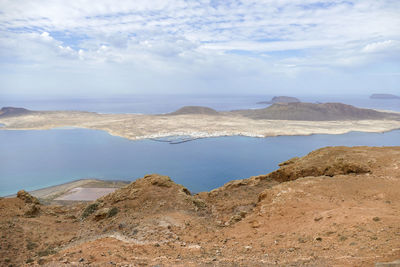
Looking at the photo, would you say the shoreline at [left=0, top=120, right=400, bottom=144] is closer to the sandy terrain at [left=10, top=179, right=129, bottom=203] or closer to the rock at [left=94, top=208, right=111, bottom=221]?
the sandy terrain at [left=10, top=179, right=129, bottom=203]

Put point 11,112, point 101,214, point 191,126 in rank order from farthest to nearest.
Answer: point 11,112, point 191,126, point 101,214

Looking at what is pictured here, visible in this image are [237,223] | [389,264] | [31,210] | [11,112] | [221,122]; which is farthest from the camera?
[11,112]

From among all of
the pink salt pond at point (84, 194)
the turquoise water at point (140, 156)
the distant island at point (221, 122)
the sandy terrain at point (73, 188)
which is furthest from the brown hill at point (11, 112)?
the pink salt pond at point (84, 194)

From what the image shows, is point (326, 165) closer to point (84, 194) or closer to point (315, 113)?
point (84, 194)

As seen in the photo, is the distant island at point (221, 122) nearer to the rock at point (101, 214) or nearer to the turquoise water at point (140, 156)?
the turquoise water at point (140, 156)

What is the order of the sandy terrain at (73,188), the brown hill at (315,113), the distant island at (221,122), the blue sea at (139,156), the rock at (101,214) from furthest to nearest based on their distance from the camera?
the brown hill at (315,113), the distant island at (221,122), the blue sea at (139,156), the sandy terrain at (73,188), the rock at (101,214)

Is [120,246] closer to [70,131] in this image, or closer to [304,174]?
[304,174]

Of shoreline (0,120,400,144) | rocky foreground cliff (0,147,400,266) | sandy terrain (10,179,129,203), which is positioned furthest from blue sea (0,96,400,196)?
rocky foreground cliff (0,147,400,266)

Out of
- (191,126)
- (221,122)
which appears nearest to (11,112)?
(191,126)
